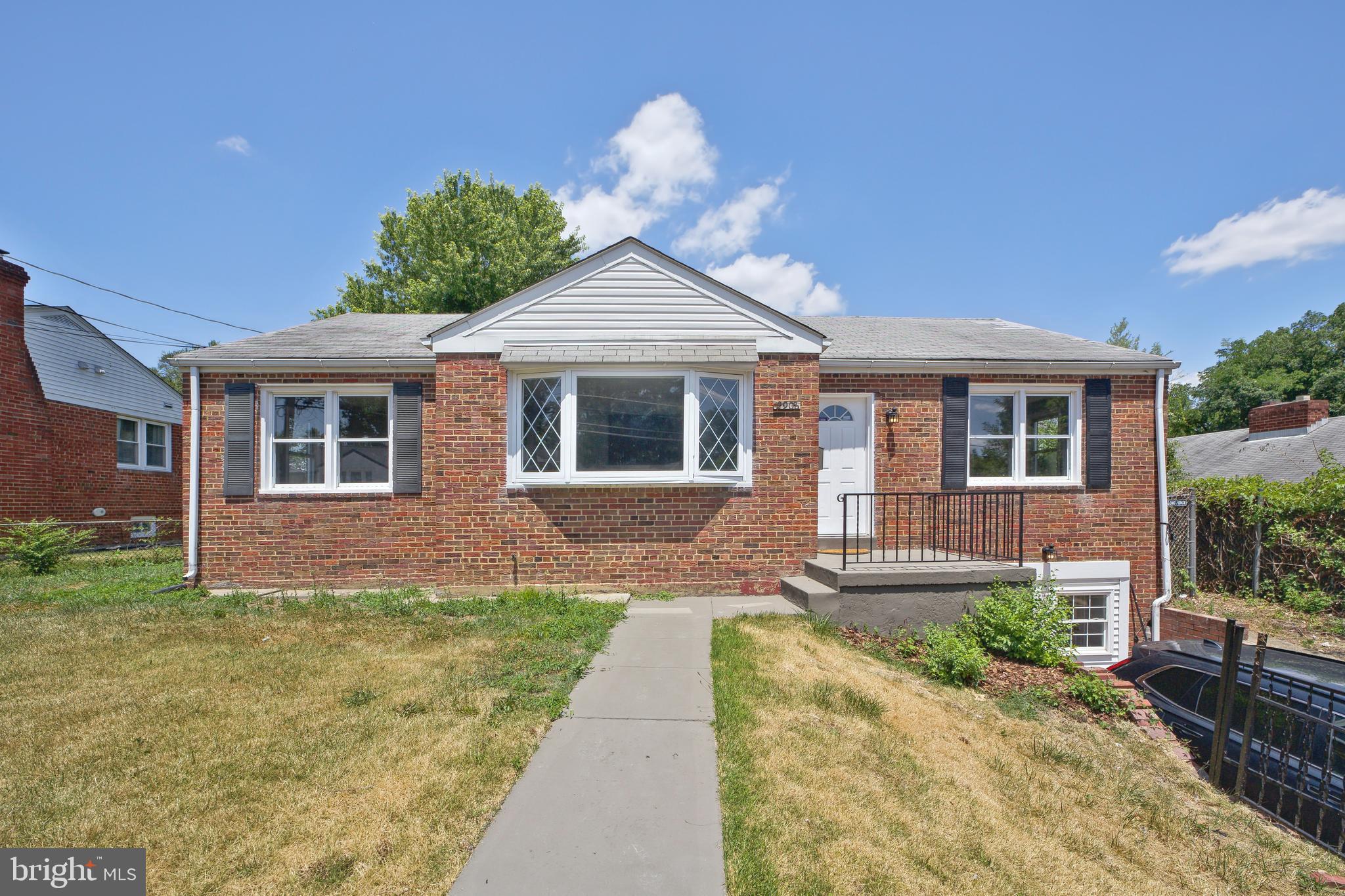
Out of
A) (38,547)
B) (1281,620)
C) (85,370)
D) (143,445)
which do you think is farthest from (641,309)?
(143,445)

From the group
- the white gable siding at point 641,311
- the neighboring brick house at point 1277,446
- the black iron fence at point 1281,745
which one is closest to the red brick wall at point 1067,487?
the white gable siding at point 641,311

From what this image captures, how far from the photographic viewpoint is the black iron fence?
160 inches

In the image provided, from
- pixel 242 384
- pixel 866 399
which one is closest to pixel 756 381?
pixel 866 399

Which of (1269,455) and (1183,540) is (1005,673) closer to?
(1183,540)

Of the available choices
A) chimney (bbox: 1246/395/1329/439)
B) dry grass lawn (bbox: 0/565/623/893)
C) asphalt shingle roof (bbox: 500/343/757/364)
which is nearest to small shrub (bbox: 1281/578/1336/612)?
asphalt shingle roof (bbox: 500/343/757/364)

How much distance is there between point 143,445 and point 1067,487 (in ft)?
67.8

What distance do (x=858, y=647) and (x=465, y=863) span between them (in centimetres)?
446

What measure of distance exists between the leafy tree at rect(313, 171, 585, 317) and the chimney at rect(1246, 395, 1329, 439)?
78.3 ft

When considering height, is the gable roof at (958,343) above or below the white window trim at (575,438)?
above

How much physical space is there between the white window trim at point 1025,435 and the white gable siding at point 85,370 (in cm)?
1828

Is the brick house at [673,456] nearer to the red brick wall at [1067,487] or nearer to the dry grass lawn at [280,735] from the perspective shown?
the red brick wall at [1067,487]

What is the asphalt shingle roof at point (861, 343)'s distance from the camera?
8172 mm

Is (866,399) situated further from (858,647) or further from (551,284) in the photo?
(551,284)

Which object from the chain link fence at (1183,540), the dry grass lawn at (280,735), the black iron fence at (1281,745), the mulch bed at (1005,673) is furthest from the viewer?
the chain link fence at (1183,540)
